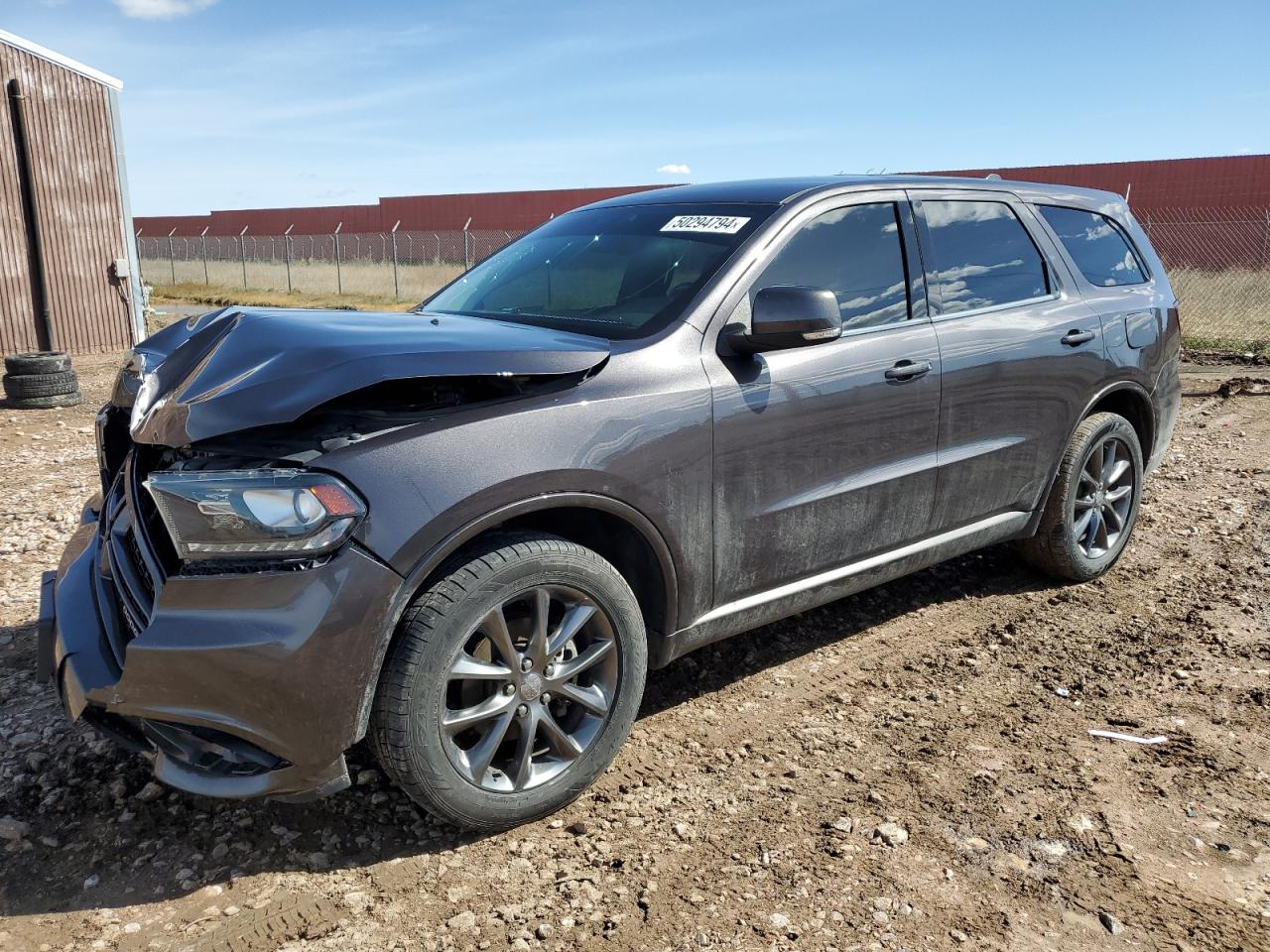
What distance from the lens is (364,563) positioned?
235cm

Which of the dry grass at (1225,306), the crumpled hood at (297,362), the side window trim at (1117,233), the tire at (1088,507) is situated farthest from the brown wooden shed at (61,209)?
the dry grass at (1225,306)

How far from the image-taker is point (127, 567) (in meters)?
2.70

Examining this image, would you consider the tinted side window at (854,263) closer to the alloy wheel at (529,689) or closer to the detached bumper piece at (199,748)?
the alloy wheel at (529,689)

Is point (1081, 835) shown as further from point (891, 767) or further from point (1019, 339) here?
point (1019, 339)

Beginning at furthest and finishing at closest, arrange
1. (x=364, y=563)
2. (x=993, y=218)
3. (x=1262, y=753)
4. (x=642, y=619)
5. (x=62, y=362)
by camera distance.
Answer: (x=62, y=362) < (x=993, y=218) < (x=1262, y=753) < (x=642, y=619) < (x=364, y=563)

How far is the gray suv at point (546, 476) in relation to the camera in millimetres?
2346

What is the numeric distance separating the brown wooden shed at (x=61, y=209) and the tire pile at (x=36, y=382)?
4.53 meters

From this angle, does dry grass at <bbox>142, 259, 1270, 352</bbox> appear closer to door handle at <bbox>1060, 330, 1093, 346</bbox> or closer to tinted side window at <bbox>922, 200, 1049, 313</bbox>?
tinted side window at <bbox>922, 200, 1049, 313</bbox>

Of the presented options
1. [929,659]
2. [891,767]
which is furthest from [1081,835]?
[929,659]

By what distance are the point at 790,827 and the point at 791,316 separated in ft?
4.96

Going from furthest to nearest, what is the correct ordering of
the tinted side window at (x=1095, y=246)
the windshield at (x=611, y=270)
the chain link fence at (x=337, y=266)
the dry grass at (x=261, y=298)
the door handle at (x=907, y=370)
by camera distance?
the chain link fence at (x=337, y=266) → the dry grass at (x=261, y=298) → the tinted side window at (x=1095, y=246) → the door handle at (x=907, y=370) → the windshield at (x=611, y=270)

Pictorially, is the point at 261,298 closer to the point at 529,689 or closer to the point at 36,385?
the point at 36,385

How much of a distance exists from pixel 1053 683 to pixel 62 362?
9.66m

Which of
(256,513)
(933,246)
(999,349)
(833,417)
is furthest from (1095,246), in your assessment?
(256,513)
